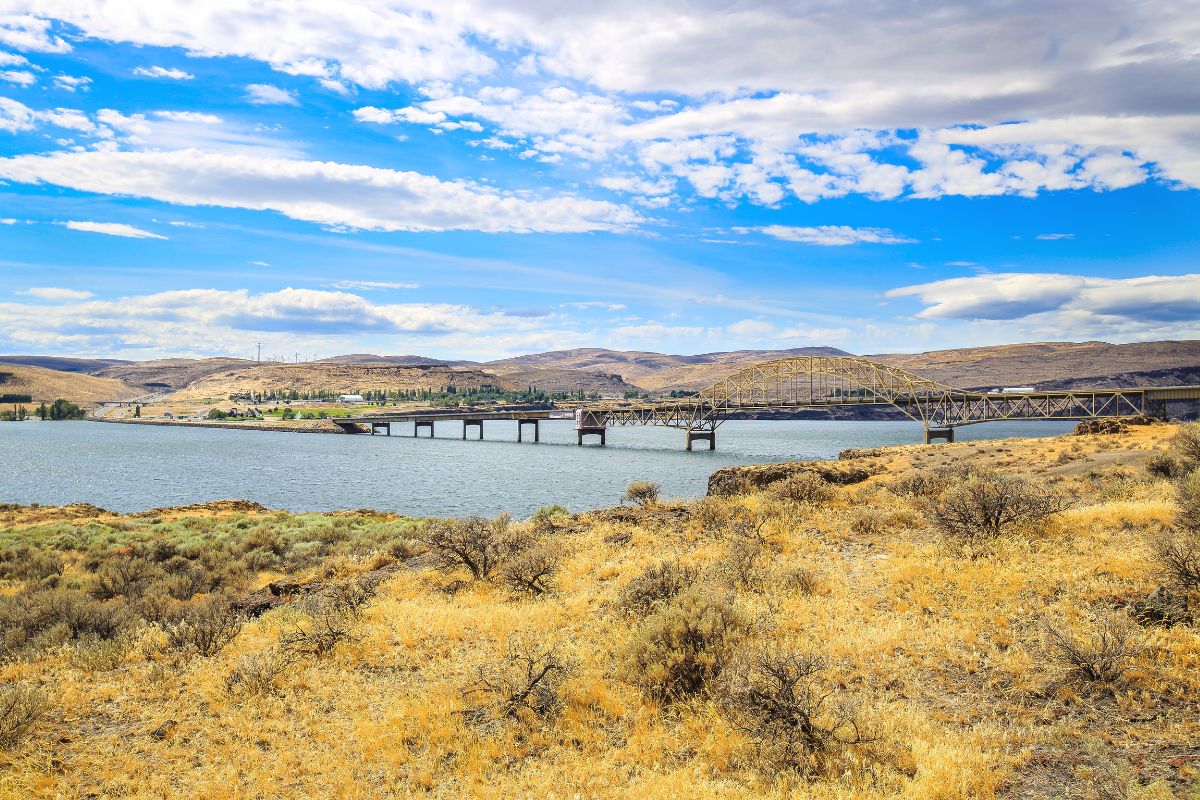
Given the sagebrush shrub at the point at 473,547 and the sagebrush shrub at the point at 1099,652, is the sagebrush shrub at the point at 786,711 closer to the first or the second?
the sagebrush shrub at the point at 1099,652

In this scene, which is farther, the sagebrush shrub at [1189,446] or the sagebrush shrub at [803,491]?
the sagebrush shrub at [803,491]

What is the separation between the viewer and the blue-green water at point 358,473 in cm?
5228

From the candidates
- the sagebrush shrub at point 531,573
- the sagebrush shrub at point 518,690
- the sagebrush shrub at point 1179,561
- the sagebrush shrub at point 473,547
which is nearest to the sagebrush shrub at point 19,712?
the sagebrush shrub at point 518,690

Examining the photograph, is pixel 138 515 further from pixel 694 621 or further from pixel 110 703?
pixel 694 621

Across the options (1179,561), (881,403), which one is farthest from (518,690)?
(881,403)

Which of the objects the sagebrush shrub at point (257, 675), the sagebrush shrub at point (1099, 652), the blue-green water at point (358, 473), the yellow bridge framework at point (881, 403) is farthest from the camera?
the yellow bridge framework at point (881, 403)

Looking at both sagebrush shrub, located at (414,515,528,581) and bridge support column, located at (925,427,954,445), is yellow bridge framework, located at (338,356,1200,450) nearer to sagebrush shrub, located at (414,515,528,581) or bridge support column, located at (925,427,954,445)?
bridge support column, located at (925,427,954,445)

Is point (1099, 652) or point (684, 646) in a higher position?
point (1099, 652)

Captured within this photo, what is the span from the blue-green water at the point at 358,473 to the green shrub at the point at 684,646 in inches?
1419

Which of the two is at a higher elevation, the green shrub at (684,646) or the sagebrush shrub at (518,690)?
the green shrub at (684,646)

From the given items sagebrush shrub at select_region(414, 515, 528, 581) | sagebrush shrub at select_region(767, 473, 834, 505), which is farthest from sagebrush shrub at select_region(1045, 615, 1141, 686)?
sagebrush shrub at select_region(767, 473, 834, 505)

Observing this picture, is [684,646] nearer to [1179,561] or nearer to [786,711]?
[786,711]

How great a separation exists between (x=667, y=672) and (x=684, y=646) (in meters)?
0.48

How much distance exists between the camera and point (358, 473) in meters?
73.3
